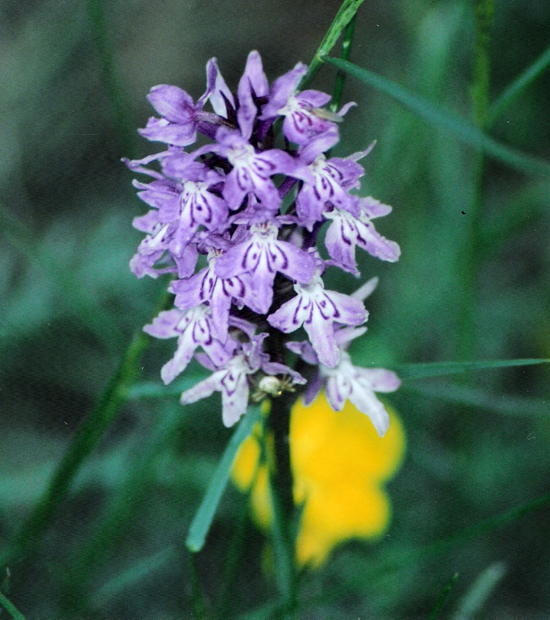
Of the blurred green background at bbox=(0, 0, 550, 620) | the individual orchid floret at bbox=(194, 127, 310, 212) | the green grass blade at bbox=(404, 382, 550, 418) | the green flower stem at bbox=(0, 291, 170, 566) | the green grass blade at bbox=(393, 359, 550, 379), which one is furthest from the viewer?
the blurred green background at bbox=(0, 0, 550, 620)

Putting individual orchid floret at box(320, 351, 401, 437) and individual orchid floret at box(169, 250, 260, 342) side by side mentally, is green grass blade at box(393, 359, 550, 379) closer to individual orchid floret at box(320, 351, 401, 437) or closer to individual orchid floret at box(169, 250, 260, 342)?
individual orchid floret at box(320, 351, 401, 437)

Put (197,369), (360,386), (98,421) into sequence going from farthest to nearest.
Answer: (197,369)
(98,421)
(360,386)

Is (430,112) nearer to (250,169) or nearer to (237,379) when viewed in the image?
(250,169)

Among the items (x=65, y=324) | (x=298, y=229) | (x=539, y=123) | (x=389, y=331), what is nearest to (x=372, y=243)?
(x=298, y=229)

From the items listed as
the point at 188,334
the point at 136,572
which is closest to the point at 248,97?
the point at 188,334

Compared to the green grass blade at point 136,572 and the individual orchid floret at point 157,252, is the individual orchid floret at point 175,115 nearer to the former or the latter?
the individual orchid floret at point 157,252

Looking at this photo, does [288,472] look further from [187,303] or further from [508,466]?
[508,466]

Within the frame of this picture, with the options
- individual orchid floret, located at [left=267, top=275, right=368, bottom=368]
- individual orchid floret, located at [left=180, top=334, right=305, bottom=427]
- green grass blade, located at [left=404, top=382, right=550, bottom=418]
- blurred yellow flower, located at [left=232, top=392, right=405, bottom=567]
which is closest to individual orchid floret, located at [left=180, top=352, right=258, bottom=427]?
individual orchid floret, located at [left=180, top=334, right=305, bottom=427]
